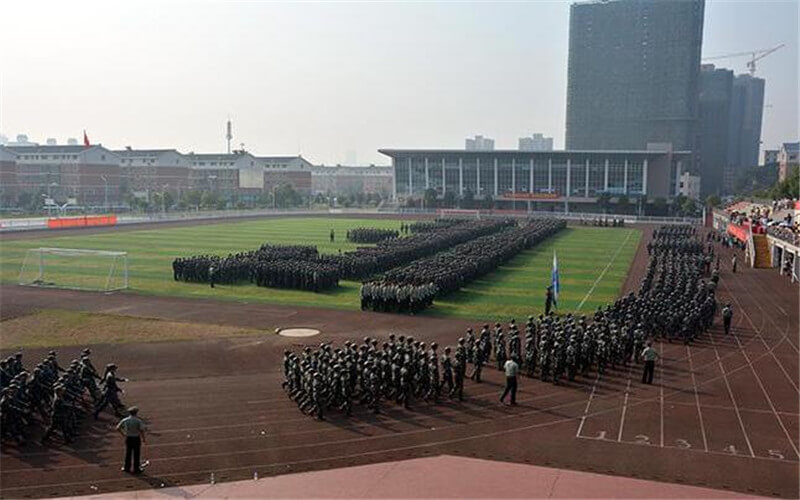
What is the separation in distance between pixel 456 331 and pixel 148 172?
107541 millimetres

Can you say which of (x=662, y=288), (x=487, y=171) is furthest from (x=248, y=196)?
(x=662, y=288)

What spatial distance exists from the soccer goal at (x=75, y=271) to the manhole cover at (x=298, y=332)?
39.3 ft

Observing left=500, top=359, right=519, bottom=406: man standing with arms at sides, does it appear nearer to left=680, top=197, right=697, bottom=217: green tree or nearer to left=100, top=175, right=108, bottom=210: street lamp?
left=680, top=197, right=697, bottom=217: green tree

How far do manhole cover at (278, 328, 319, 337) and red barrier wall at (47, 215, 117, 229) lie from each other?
48714 millimetres

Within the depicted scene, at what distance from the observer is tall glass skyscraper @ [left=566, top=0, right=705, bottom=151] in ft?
486

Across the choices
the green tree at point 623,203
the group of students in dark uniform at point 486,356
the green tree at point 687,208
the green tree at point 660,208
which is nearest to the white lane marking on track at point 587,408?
the group of students in dark uniform at point 486,356

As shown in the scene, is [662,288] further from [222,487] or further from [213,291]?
[222,487]

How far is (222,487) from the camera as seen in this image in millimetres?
11219

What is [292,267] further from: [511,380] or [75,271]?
[511,380]

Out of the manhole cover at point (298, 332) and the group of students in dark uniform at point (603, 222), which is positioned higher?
the group of students in dark uniform at point (603, 222)

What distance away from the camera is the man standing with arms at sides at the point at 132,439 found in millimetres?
11734

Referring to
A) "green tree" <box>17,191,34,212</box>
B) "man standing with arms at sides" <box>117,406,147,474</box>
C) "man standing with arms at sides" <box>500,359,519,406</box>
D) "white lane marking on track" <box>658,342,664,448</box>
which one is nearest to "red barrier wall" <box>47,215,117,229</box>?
"green tree" <box>17,191,34,212</box>

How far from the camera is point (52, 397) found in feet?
47.4

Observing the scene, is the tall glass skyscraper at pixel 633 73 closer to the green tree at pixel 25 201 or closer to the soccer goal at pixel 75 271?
the green tree at pixel 25 201
